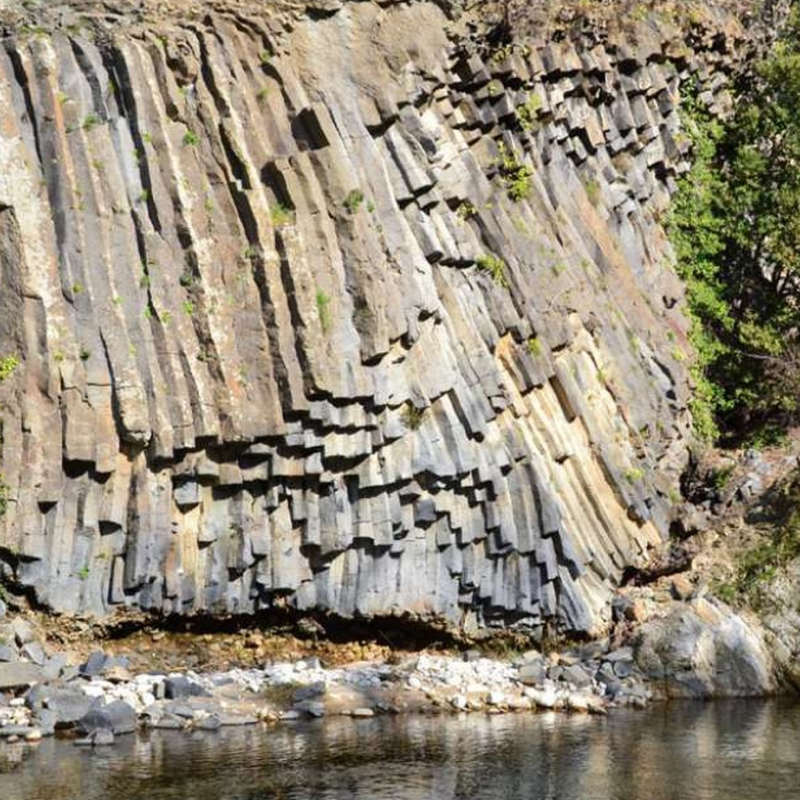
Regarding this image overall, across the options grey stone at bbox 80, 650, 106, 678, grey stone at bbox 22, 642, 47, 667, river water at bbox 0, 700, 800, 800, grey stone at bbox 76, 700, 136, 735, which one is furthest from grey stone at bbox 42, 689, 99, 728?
Answer: grey stone at bbox 80, 650, 106, 678

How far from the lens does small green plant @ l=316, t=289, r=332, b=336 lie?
21781 mm

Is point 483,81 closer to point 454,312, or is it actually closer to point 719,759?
point 454,312

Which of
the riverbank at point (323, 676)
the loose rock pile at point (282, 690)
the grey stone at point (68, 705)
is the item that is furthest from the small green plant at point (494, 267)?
the grey stone at point (68, 705)

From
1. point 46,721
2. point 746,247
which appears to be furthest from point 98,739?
point 746,247

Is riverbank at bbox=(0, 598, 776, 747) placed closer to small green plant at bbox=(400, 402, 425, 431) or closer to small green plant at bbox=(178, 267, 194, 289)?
small green plant at bbox=(400, 402, 425, 431)

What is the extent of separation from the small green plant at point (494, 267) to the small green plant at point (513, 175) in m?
1.70

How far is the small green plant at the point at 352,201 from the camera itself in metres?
22.4

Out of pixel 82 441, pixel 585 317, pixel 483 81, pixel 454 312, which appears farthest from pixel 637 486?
pixel 82 441

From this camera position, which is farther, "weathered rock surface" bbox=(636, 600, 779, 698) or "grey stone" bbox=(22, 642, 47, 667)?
"weathered rock surface" bbox=(636, 600, 779, 698)

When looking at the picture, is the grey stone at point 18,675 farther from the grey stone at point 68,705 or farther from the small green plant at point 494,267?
the small green plant at point 494,267

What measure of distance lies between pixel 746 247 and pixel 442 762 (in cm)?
1666

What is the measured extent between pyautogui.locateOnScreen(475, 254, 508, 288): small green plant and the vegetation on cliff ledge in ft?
21.3

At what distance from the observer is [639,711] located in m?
21.6

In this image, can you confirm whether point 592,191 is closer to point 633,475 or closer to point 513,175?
point 513,175
